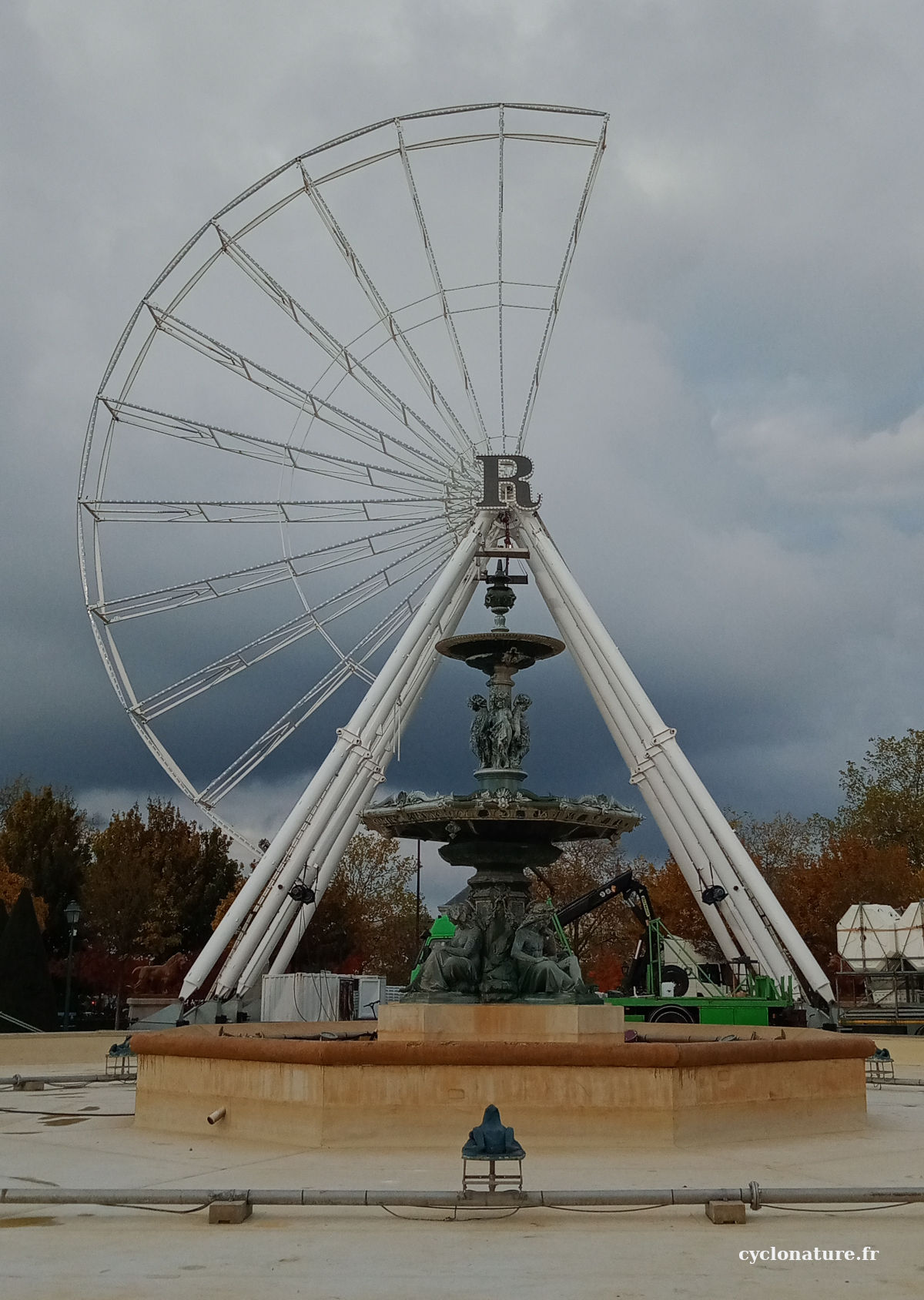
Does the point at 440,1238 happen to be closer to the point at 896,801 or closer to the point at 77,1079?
the point at 77,1079

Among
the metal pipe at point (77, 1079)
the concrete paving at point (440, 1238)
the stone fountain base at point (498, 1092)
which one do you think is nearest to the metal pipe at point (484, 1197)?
the concrete paving at point (440, 1238)

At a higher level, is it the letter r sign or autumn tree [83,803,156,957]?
the letter r sign

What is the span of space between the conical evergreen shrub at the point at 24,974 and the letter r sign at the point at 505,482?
1702 centimetres

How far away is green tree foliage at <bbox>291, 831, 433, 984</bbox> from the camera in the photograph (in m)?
56.0

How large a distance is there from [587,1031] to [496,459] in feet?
71.5

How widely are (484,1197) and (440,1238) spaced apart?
0.66m

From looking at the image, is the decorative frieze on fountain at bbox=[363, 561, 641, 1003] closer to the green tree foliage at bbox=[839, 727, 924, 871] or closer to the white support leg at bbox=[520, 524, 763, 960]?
the white support leg at bbox=[520, 524, 763, 960]

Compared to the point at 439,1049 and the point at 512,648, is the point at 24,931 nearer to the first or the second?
the point at 512,648

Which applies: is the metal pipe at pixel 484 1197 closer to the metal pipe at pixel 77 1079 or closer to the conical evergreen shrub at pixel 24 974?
the metal pipe at pixel 77 1079

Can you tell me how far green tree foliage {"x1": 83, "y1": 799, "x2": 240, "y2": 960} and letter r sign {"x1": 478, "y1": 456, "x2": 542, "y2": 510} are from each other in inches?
999

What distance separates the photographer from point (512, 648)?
18469 mm

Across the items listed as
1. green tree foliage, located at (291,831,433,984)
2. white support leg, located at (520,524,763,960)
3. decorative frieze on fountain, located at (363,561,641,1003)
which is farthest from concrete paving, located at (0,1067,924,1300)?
green tree foliage, located at (291,831,433,984)

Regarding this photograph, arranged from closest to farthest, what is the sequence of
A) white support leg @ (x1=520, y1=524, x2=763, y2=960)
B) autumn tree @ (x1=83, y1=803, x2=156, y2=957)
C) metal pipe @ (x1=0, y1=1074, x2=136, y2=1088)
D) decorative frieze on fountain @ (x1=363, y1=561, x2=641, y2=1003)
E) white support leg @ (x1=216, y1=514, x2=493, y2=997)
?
decorative frieze on fountain @ (x1=363, y1=561, x2=641, y2=1003) < metal pipe @ (x1=0, y1=1074, x2=136, y2=1088) < white support leg @ (x1=520, y1=524, x2=763, y2=960) < white support leg @ (x1=216, y1=514, x2=493, y2=997) < autumn tree @ (x1=83, y1=803, x2=156, y2=957)

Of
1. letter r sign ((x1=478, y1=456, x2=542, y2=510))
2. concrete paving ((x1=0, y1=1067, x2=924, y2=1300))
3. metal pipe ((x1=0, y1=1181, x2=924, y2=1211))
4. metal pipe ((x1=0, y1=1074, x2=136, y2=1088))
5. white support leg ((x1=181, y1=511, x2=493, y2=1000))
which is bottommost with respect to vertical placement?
metal pipe ((x1=0, y1=1074, x2=136, y2=1088))
